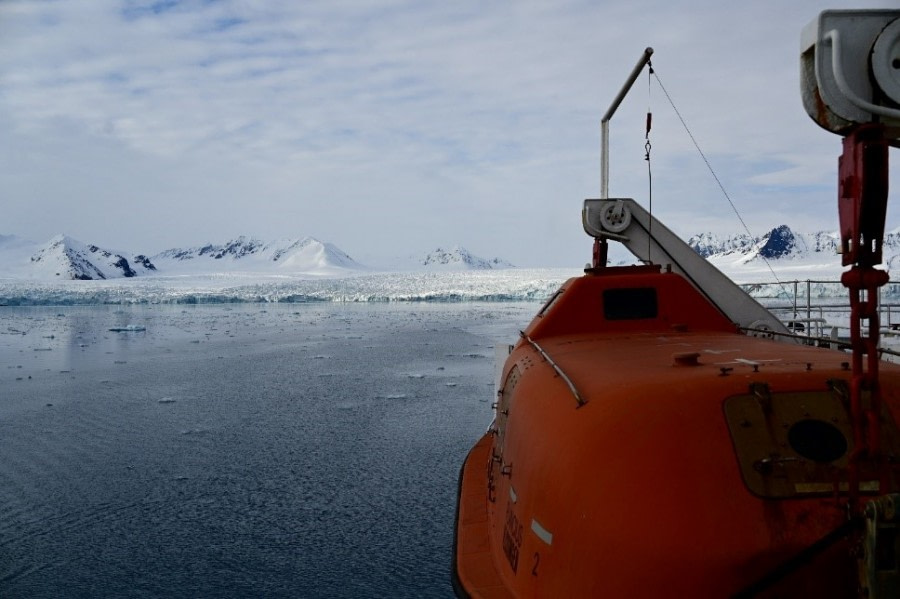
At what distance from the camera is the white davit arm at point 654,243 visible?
665 centimetres

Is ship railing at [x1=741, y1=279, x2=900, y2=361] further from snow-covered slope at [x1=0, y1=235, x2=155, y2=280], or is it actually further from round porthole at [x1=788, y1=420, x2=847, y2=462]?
snow-covered slope at [x1=0, y1=235, x2=155, y2=280]

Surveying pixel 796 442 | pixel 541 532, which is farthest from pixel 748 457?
pixel 541 532

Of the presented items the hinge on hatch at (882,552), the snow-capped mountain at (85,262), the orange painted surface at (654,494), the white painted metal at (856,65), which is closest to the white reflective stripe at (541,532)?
the orange painted surface at (654,494)

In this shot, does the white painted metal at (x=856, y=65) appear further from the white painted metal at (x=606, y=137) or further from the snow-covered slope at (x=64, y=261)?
the snow-covered slope at (x=64, y=261)

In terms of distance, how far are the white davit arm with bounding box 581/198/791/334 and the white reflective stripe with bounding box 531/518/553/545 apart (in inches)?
158

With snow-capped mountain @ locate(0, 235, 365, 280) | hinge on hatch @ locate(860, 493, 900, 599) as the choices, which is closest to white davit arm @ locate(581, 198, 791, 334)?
hinge on hatch @ locate(860, 493, 900, 599)

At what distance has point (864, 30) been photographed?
238cm

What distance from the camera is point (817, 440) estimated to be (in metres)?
2.72

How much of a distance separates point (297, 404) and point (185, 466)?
3727 mm

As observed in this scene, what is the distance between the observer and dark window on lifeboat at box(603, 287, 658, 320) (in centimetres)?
514

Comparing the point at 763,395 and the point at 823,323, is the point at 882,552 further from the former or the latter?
the point at 823,323

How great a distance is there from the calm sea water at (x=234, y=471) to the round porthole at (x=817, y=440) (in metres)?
3.45

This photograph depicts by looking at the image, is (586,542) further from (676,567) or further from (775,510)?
(775,510)

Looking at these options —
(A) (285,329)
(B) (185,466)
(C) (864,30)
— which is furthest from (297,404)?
(A) (285,329)
